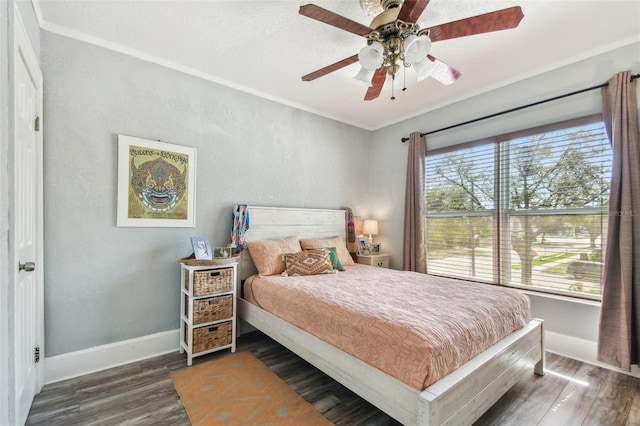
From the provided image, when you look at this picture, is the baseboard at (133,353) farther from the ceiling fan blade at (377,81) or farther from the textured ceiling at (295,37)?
the ceiling fan blade at (377,81)

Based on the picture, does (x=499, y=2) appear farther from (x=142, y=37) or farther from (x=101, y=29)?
(x=101, y=29)

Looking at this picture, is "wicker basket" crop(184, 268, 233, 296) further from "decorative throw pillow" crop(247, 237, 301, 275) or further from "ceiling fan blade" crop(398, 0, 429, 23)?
"ceiling fan blade" crop(398, 0, 429, 23)

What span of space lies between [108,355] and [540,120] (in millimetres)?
4500

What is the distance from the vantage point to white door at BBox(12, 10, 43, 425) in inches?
60.4

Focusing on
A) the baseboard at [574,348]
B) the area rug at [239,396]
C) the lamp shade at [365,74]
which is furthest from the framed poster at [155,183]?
the baseboard at [574,348]

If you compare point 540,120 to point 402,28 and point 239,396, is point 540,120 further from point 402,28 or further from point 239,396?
point 239,396

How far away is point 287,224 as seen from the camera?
345 cm

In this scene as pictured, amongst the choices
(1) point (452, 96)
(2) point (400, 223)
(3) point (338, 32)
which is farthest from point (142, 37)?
(2) point (400, 223)

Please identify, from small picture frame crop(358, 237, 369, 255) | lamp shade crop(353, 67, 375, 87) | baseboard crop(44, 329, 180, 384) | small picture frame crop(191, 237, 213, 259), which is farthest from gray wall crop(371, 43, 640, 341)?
baseboard crop(44, 329, 180, 384)

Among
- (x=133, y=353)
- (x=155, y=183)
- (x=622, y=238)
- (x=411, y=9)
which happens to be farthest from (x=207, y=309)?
(x=622, y=238)

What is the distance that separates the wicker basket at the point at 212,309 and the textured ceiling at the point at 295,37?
2.20m

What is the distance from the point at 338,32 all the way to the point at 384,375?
2.40m

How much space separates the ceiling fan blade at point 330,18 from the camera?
59.8 inches

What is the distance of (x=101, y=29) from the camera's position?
2238mm
